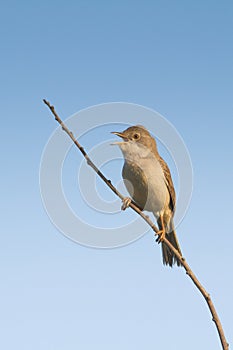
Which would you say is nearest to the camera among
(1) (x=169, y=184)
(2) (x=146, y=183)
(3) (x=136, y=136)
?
(3) (x=136, y=136)

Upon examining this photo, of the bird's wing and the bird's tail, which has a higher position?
the bird's wing

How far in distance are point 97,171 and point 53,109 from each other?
0.88m

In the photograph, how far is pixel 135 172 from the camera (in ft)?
29.9

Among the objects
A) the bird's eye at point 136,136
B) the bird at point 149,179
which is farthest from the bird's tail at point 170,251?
the bird's eye at point 136,136

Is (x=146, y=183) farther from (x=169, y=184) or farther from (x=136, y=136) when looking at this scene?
(x=169, y=184)

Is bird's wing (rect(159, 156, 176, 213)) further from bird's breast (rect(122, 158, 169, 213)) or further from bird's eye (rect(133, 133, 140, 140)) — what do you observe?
bird's eye (rect(133, 133, 140, 140))

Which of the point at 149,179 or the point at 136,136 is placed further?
the point at 149,179

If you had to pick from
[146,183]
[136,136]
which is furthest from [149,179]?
[136,136]

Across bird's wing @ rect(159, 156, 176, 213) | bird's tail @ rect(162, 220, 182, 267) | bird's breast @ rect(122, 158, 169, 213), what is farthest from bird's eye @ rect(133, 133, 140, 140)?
bird's tail @ rect(162, 220, 182, 267)

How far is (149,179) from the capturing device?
939cm

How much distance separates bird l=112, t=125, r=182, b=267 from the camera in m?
9.09

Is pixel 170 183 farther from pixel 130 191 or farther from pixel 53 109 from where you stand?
pixel 53 109

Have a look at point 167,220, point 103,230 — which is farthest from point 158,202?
point 103,230

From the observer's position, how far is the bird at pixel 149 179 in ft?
29.8
